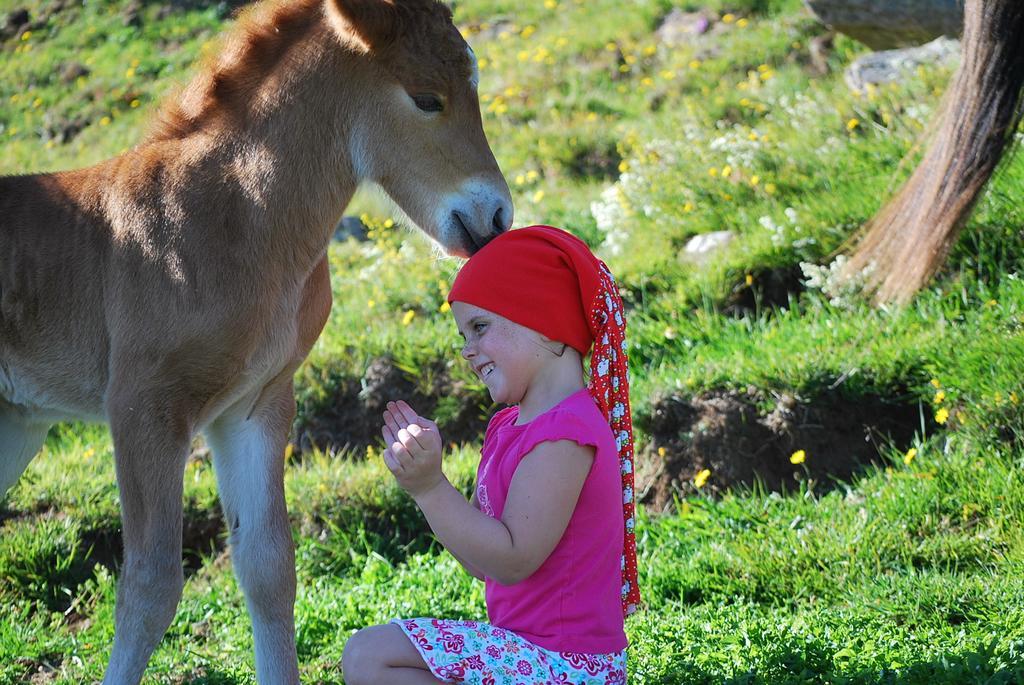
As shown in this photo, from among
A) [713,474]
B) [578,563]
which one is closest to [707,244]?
[713,474]

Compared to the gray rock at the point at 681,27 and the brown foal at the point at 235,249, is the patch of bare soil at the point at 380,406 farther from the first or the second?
the gray rock at the point at 681,27

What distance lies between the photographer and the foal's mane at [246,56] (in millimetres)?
3910

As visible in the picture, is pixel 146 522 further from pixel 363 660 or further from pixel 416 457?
pixel 416 457

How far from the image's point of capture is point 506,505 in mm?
2762

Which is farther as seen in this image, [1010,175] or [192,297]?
[1010,175]

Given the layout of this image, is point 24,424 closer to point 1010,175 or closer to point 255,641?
point 255,641

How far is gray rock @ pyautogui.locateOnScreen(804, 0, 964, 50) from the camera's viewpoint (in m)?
7.03

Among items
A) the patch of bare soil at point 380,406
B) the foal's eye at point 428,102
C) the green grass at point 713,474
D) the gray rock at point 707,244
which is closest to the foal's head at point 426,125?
the foal's eye at point 428,102

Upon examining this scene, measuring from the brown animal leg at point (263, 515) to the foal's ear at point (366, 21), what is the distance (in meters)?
1.18

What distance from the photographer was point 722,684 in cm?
343

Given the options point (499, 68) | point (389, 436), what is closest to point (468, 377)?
point (389, 436)

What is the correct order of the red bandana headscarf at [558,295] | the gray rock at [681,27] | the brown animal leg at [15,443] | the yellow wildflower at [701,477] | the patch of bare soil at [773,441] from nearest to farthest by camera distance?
1. the red bandana headscarf at [558,295]
2. the brown animal leg at [15,443]
3. the yellow wildflower at [701,477]
4. the patch of bare soil at [773,441]
5. the gray rock at [681,27]

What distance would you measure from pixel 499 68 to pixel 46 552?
630 centimetres

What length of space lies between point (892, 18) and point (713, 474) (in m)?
3.73
